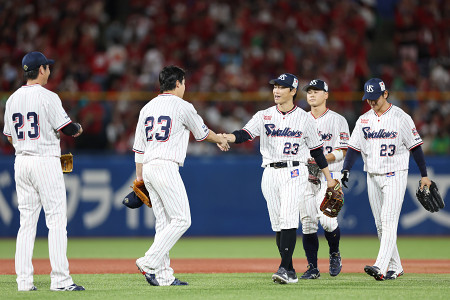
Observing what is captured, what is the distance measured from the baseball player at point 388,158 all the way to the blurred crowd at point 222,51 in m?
5.83

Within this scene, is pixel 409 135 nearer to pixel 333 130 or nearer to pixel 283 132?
pixel 333 130

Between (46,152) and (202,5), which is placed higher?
(202,5)

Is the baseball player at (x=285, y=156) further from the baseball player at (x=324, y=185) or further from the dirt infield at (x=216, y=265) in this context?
the dirt infield at (x=216, y=265)

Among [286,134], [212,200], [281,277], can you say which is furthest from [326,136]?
[212,200]

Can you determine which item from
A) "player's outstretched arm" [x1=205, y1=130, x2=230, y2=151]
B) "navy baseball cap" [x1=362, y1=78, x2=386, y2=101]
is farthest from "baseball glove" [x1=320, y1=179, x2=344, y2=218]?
"player's outstretched arm" [x1=205, y1=130, x2=230, y2=151]

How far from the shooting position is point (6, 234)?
44.6 feet

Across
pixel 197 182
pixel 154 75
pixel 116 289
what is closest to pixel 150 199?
pixel 116 289

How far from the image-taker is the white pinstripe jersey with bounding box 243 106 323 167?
24.5 ft

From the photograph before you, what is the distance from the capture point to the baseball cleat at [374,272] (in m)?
7.36

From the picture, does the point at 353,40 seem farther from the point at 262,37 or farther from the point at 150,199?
the point at 150,199

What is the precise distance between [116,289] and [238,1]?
513 inches

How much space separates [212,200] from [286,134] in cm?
674

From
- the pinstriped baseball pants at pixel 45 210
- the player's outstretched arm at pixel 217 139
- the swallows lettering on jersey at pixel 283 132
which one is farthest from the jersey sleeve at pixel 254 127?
the pinstriped baseball pants at pixel 45 210

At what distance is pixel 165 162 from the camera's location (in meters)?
6.82
